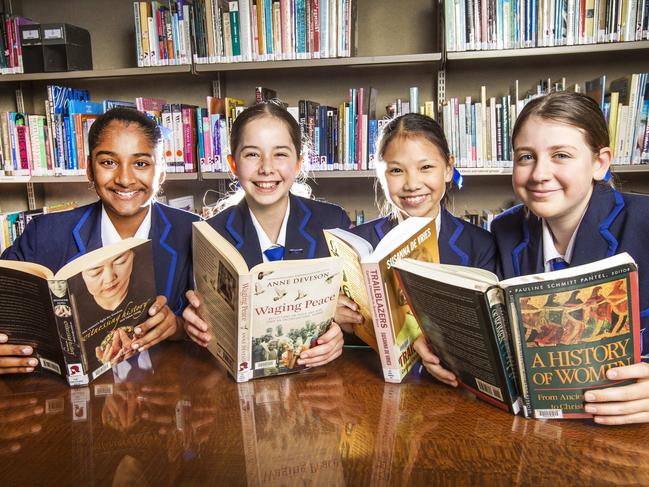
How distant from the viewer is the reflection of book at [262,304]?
38.8 inches

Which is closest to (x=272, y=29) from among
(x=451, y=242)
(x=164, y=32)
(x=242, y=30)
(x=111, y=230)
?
(x=242, y=30)

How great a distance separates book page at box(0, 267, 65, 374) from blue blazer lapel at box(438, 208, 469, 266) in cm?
102

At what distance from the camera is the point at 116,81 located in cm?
310

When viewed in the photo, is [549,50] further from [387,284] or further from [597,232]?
[387,284]

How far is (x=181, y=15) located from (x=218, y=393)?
2.17m

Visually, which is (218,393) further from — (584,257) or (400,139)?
(400,139)

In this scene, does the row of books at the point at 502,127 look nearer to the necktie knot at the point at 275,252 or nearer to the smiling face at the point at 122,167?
the necktie knot at the point at 275,252

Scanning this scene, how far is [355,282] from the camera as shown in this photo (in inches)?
42.8

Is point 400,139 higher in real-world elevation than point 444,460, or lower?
higher

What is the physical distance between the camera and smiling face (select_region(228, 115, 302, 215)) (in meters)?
1.67

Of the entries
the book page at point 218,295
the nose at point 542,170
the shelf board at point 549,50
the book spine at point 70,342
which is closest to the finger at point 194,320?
the book page at point 218,295

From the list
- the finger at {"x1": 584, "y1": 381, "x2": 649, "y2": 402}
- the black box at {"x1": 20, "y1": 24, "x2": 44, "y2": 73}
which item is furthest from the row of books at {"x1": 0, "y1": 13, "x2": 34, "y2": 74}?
the finger at {"x1": 584, "y1": 381, "x2": 649, "y2": 402}

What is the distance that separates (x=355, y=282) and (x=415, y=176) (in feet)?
2.26

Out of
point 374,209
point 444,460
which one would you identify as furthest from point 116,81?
point 444,460
